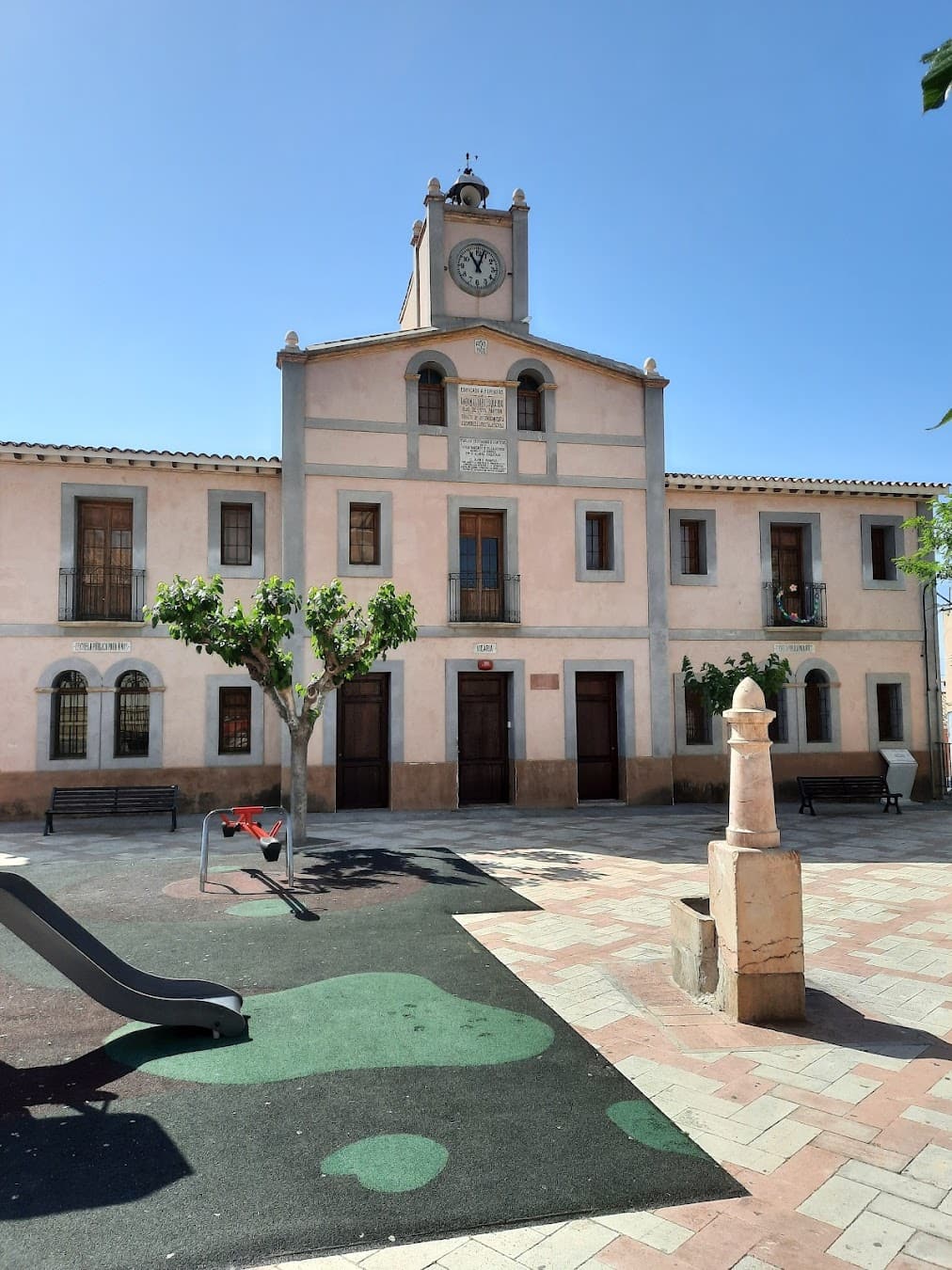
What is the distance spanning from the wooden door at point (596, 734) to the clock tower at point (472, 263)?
7.08m

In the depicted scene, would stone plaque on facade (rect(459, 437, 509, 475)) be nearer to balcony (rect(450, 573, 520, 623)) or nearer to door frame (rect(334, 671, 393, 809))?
balcony (rect(450, 573, 520, 623))

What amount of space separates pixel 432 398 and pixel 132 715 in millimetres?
7829

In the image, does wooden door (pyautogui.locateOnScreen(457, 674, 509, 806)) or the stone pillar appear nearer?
the stone pillar

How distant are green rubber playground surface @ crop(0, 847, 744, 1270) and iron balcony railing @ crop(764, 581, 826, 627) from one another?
1280cm

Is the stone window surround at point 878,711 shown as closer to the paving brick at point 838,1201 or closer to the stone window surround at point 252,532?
the stone window surround at point 252,532

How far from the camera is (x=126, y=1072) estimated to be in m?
4.43

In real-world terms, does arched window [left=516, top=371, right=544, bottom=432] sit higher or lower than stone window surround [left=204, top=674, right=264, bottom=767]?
higher

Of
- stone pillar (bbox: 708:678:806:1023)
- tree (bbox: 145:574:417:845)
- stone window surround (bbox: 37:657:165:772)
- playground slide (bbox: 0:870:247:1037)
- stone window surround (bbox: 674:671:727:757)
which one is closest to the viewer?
playground slide (bbox: 0:870:247:1037)

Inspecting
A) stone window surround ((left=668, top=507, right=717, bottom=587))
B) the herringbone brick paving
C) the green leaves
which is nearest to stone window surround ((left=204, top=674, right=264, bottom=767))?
the herringbone brick paving

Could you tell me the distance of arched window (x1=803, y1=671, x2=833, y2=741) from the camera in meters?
17.6

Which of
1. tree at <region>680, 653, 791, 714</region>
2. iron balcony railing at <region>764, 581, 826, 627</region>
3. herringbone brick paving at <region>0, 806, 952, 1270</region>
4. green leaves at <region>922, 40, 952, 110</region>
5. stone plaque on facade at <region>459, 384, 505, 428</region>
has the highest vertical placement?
stone plaque on facade at <region>459, 384, 505, 428</region>

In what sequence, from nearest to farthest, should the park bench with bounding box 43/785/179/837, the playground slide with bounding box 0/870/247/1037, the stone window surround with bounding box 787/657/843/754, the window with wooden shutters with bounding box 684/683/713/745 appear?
the playground slide with bounding box 0/870/247/1037 → the park bench with bounding box 43/785/179/837 → the window with wooden shutters with bounding box 684/683/713/745 → the stone window surround with bounding box 787/657/843/754

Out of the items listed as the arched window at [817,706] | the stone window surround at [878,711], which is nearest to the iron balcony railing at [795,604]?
the arched window at [817,706]

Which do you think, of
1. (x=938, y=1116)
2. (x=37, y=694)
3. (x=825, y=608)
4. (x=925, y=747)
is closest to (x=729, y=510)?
(x=825, y=608)
